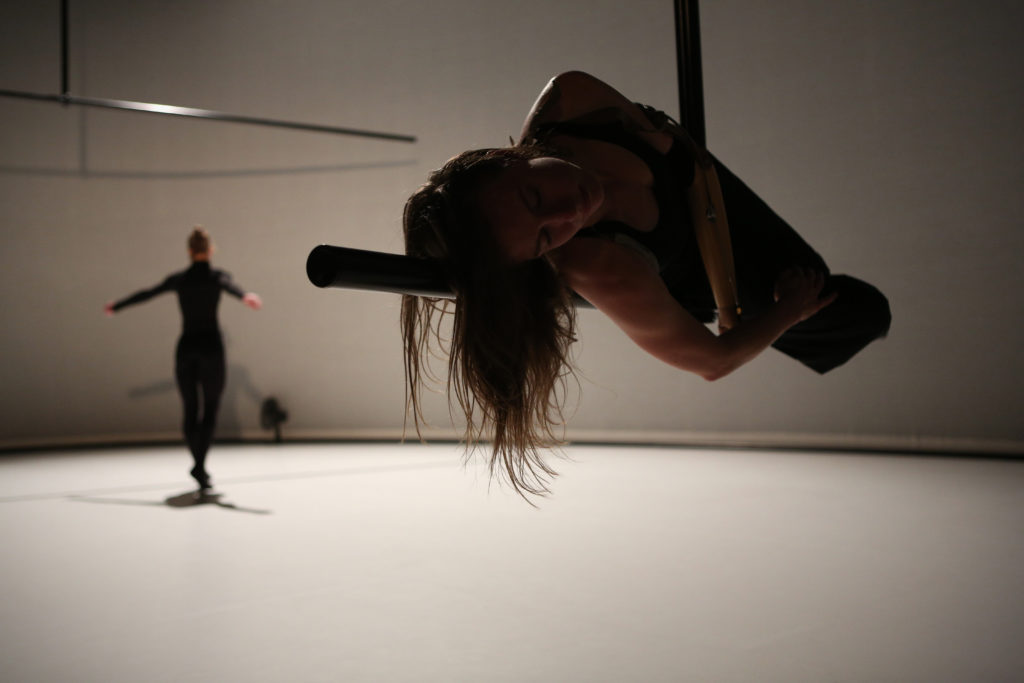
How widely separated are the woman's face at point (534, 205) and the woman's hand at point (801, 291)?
0.63m

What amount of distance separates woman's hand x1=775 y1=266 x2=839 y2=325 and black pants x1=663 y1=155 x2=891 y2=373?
59 mm

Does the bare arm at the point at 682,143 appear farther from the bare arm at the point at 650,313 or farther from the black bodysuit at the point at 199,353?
the black bodysuit at the point at 199,353

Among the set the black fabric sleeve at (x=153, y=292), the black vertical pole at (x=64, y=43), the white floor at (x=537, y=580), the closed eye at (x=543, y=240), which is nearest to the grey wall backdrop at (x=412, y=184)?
the white floor at (x=537, y=580)

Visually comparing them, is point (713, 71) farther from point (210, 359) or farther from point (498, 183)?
point (498, 183)

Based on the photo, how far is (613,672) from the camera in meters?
1.53

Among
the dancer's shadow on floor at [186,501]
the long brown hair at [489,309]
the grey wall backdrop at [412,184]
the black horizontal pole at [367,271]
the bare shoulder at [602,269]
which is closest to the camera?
the black horizontal pole at [367,271]

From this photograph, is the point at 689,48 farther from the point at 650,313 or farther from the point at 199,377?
the point at 199,377

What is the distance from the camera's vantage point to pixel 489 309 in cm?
106

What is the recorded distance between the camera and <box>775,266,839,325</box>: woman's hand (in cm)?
151

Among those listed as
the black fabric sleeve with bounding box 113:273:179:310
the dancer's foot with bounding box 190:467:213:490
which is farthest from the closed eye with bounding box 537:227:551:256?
the black fabric sleeve with bounding box 113:273:179:310

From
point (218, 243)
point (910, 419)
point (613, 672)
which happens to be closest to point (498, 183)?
point (613, 672)

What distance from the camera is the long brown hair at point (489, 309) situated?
1028 mm

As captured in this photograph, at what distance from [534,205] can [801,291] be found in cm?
Result: 76

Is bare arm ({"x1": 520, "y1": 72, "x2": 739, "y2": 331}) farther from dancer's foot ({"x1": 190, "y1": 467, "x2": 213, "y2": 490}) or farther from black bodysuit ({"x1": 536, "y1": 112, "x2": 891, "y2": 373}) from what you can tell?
dancer's foot ({"x1": 190, "y1": 467, "x2": 213, "y2": 490})
